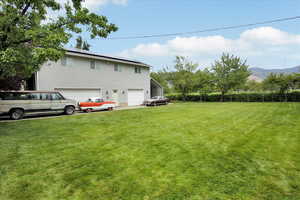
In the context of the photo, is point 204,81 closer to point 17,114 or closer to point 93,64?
point 93,64

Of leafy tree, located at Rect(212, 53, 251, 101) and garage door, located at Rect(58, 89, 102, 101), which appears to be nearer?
garage door, located at Rect(58, 89, 102, 101)

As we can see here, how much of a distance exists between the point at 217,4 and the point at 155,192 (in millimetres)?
16638

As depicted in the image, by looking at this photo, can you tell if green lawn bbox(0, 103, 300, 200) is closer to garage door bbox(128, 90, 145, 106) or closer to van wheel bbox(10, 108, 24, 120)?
van wheel bbox(10, 108, 24, 120)

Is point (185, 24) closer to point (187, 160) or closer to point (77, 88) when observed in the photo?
point (77, 88)

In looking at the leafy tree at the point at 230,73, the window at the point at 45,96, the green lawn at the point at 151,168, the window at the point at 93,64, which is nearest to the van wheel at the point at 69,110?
the window at the point at 45,96

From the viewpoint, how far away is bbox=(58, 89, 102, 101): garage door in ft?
45.4

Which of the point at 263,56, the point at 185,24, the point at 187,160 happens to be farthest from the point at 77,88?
the point at 263,56

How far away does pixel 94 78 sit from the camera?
15.8 m

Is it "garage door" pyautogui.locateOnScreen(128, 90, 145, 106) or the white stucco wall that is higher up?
the white stucco wall

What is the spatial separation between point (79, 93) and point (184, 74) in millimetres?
17857

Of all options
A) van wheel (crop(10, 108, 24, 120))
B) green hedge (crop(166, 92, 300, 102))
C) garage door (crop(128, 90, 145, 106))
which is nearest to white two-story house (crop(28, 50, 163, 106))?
garage door (crop(128, 90, 145, 106))

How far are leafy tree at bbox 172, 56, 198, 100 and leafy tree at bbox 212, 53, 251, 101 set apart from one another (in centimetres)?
382

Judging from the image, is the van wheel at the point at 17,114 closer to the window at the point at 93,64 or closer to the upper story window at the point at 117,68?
the window at the point at 93,64

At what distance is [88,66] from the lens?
1545 cm
